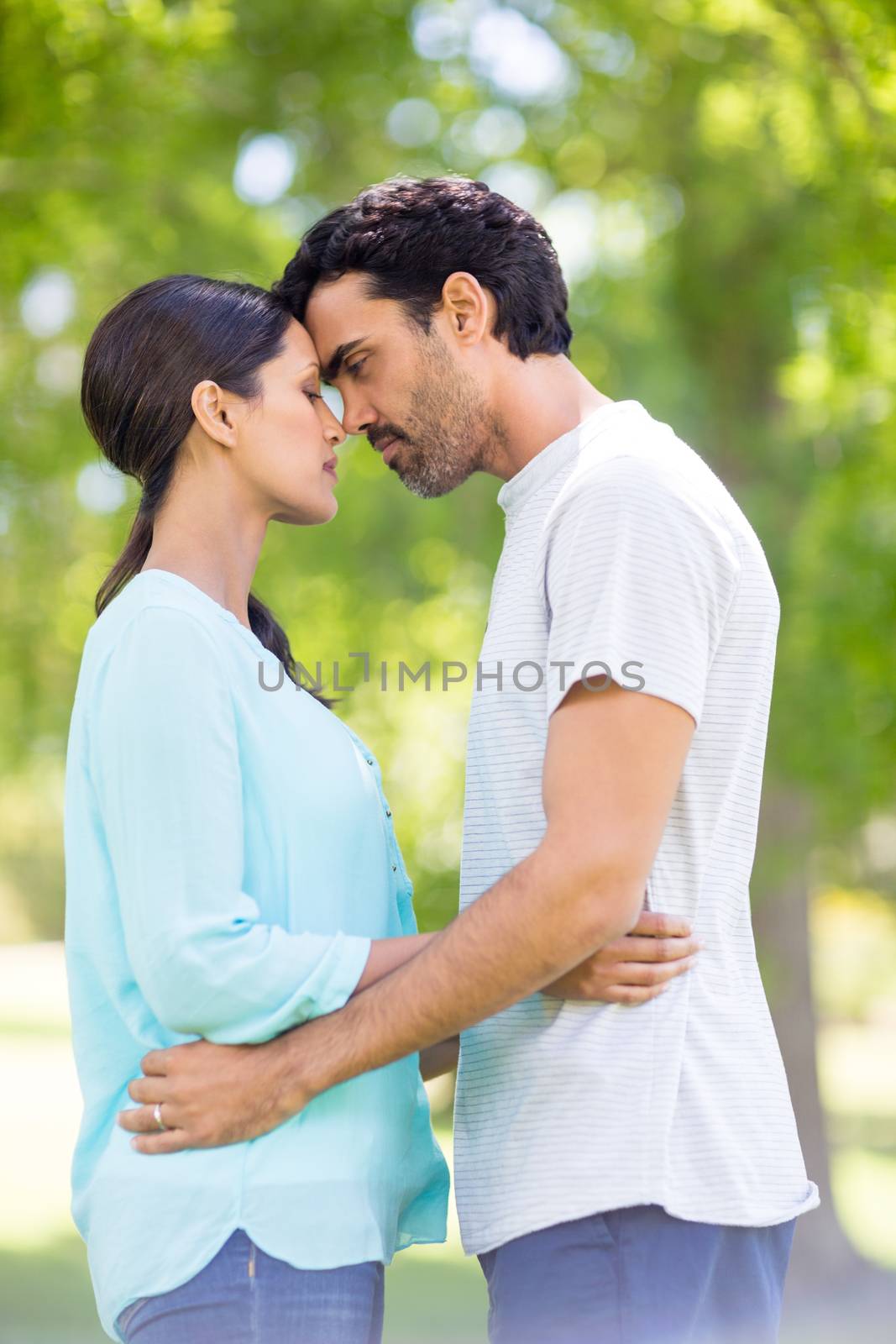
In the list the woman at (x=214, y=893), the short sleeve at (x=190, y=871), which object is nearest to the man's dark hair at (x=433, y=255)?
the woman at (x=214, y=893)

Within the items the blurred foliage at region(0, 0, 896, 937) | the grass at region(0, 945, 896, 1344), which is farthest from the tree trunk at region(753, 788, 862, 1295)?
the grass at region(0, 945, 896, 1344)

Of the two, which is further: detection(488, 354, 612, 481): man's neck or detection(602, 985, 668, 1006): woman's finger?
detection(488, 354, 612, 481): man's neck

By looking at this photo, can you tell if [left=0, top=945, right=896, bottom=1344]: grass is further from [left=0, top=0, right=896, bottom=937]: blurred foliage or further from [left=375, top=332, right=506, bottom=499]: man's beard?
[left=375, top=332, right=506, bottom=499]: man's beard

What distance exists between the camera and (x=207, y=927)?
1.63 meters

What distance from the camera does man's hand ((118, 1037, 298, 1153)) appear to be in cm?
166

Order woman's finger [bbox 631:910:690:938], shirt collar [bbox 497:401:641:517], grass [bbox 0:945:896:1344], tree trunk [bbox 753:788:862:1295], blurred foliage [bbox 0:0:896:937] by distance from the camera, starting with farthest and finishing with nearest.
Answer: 1. grass [bbox 0:945:896:1344]
2. tree trunk [bbox 753:788:862:1295]
3. blurred foliage [bbox 0:0:896:937]
4. shirt collar [bbox 497:401:641:517]
5. woman's finger [bbox 631:910:690:938]

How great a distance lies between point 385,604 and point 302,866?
6.08 metres

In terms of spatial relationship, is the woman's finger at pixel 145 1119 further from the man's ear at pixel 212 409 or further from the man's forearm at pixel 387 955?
the man's ear at pixel 212 409

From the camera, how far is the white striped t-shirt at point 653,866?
5.35ft

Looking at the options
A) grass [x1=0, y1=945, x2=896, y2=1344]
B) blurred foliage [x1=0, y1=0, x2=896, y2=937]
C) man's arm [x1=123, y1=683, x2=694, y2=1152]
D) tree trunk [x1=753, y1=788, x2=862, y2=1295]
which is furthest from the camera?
grass [x1=0, y1=945, x2=896, y2=1344]

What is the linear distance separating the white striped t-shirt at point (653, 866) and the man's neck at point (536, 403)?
0.25 m

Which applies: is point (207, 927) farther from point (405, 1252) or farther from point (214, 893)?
point (405, 1252)

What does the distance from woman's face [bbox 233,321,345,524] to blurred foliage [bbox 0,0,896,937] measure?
3393mm

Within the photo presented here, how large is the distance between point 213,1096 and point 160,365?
1.05 metres
